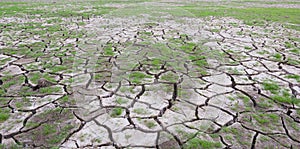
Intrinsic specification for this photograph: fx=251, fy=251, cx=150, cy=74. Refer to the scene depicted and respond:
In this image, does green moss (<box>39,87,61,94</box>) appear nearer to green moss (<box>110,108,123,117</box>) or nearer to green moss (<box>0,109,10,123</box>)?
green moss (<box>0,109,10,123</box>)

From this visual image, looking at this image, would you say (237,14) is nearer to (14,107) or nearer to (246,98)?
(246,98)

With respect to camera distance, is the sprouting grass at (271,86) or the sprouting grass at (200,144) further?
the sprouting grass at (271,86)

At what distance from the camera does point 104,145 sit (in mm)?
1777

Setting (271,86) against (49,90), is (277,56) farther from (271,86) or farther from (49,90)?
(49,90)

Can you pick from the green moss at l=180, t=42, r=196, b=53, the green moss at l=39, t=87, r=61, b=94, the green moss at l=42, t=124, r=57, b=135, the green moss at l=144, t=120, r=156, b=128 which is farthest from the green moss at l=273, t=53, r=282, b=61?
the green moss at l=42, t=124, r=57, b=135

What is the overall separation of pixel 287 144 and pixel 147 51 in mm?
2513

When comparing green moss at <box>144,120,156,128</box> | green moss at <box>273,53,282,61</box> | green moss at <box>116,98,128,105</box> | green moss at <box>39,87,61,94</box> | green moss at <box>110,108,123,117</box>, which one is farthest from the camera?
green moss at <box>273,53,282,61</box>

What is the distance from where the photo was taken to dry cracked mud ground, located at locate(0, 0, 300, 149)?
6.18ft

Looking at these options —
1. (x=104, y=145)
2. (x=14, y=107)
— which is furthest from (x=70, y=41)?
(x=104, y=145)

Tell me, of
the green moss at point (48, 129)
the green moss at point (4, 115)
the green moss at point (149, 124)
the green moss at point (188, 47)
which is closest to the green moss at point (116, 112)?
the green moss at point (149, 124)

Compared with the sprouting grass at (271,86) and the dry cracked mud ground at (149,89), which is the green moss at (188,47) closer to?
the dry cracked mud ground at (149,89)

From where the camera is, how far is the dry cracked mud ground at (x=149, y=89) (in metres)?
1.88

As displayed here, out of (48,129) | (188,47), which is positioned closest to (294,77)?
(188,47)

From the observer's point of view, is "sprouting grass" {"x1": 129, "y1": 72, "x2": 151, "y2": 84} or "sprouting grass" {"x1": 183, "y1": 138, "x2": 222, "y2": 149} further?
"sprouting grass" {"x1": 129, "y1": 72, "x2": 151, "y2": 84}
